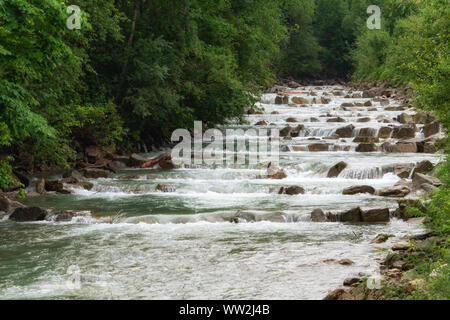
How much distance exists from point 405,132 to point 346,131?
2.86 m

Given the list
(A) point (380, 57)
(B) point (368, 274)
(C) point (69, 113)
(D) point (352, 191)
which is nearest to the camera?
(B) point (368, 274)

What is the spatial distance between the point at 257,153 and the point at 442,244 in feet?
52.6

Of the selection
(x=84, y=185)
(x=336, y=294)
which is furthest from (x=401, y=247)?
(x=84, y=185)

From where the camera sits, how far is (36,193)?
17.0m

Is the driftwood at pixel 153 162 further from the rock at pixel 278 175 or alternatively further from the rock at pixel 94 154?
the rock at pixel 278 175

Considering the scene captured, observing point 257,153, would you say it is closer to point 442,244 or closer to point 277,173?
point 277,173

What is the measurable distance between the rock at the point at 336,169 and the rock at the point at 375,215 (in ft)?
20.5

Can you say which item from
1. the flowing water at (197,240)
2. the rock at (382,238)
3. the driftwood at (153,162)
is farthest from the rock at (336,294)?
the driftwood at (153,162)

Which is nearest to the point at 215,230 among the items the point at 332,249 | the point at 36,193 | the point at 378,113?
the point at 332,249

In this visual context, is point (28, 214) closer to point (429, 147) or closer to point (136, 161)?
point (136, 161)

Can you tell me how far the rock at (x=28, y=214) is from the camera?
13445mm

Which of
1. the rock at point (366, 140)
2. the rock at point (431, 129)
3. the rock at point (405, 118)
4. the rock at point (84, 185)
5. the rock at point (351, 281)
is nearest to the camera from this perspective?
the rock at point (351, 281)

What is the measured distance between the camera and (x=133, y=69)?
23516 millimetres
